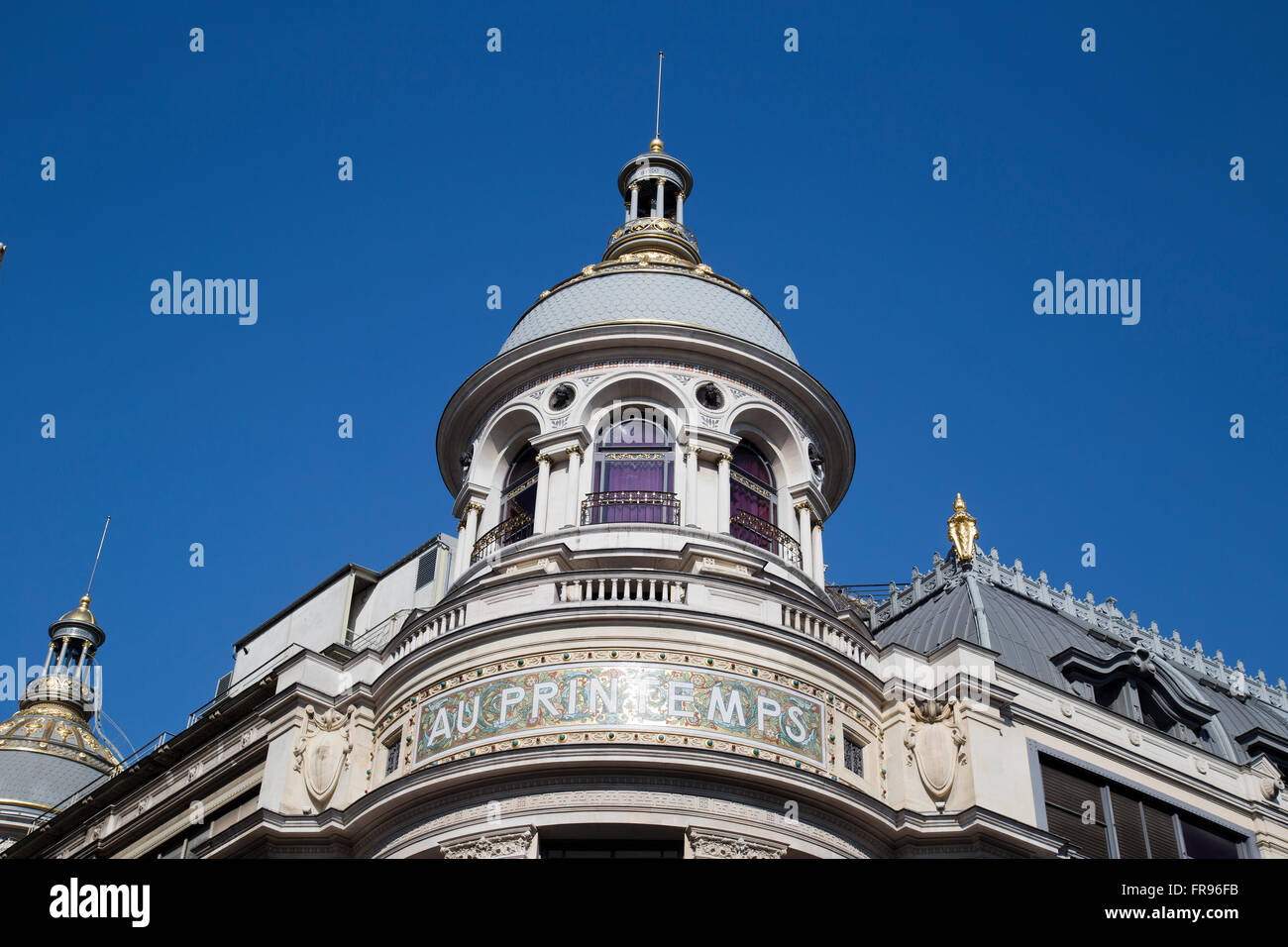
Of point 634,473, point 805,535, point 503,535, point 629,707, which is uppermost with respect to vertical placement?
point 634,473

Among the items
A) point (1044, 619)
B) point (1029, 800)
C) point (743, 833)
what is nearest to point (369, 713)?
point (743, 833)

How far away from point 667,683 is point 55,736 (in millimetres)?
41360

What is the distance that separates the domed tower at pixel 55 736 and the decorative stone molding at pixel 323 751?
2730 centimetres

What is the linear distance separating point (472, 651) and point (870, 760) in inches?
287

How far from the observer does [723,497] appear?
116ft

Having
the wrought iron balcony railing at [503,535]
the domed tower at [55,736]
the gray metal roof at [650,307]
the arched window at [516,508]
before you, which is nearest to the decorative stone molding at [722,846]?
the arched window at [516,508]

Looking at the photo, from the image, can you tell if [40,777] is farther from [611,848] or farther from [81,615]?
[611,848]

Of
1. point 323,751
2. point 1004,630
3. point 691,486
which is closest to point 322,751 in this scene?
point 323,751

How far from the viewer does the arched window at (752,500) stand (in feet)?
118

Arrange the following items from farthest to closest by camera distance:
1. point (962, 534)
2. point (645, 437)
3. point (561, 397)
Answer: point (962, 534)
point (561, 397)
point (645, 437)

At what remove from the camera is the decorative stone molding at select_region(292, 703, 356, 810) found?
31250 millimetres

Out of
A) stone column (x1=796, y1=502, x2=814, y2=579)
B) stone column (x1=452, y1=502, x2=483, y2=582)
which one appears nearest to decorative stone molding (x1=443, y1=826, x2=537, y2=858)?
stone column (x1=452, y1=502, x2=483, y2=582)

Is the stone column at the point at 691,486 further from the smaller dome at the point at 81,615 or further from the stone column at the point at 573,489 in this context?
the smaller dome at the point at 81,615
